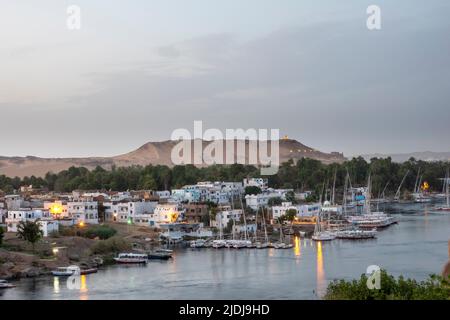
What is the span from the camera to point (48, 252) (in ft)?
35.4

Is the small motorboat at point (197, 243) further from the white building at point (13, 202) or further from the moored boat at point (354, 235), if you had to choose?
the white building at point (13, 202)

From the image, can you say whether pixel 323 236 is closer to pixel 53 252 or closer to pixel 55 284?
pixel 53 252

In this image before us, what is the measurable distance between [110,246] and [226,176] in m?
12.8

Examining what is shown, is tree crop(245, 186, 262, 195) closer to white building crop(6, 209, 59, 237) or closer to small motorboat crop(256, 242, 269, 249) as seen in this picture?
small motorboat crop(256, 242, 269, 249)

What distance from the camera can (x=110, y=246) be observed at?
11.9 meters

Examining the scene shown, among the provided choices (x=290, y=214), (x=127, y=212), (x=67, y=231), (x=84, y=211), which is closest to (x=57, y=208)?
(x=84, y=211)

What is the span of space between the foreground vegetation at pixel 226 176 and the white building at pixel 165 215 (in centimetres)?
560

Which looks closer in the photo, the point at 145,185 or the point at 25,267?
the point at 25,267

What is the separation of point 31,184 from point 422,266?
17963mm

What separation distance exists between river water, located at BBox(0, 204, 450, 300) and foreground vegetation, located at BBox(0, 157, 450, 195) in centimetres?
948

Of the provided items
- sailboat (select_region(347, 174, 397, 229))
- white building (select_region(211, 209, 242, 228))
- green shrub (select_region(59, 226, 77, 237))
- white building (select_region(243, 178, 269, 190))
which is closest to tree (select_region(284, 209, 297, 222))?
white building (select_region(211, 209, 242, 228))

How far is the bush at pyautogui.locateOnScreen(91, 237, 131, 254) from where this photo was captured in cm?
1168

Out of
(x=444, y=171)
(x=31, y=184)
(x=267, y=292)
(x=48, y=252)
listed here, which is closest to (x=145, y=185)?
(x=31, y=184)
